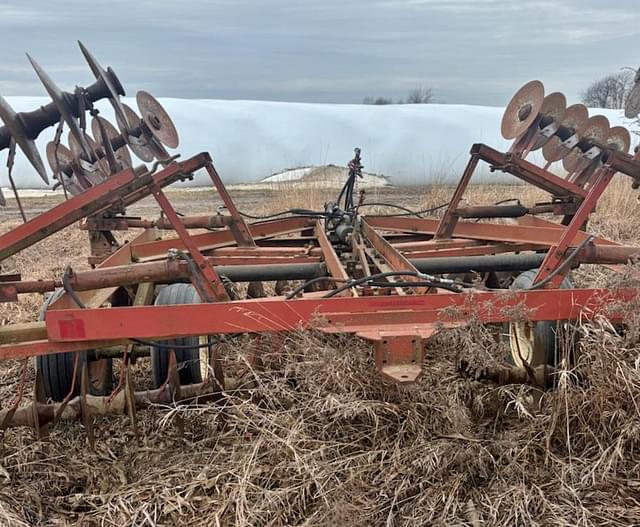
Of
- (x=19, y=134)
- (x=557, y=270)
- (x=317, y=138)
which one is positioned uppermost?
(x=317, y=138)

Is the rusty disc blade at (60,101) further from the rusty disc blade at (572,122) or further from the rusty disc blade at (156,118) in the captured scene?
the rusty disc blade at (572,122)

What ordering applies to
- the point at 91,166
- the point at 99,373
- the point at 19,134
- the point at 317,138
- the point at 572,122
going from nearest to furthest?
the point at 19,134 < the point at 99,373 < the point at 91,166 < the point at 572,122 < the point at 317,138

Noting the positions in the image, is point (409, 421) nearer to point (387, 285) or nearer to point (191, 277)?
point (387, 285)

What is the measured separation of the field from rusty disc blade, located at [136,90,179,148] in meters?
1.63

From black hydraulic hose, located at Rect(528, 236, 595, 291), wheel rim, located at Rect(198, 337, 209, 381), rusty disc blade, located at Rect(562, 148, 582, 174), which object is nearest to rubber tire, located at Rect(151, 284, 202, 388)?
wheel rim, located at Rect(198, 337, 209, 381)

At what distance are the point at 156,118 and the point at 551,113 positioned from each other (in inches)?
92.1

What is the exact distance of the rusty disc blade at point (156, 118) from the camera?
3.42m

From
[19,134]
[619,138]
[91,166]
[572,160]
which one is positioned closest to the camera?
[19,134]

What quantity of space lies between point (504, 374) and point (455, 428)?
412 millimetres

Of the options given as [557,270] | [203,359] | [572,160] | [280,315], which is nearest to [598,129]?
[572,160]

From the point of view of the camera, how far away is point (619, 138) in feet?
13.6

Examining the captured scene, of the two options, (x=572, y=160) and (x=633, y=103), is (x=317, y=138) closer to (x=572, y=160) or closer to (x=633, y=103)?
(x=572, y=160)

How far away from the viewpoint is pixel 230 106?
1387 centimetres

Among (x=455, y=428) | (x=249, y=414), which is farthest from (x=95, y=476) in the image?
(x=455, y=428)
